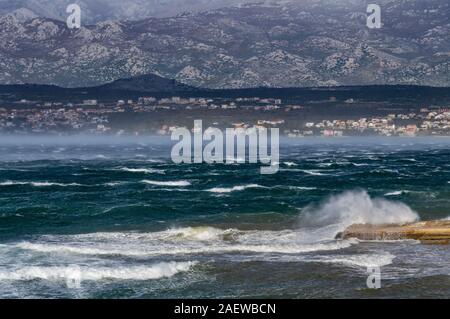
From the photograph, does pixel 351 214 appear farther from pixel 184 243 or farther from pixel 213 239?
pixel 184 243

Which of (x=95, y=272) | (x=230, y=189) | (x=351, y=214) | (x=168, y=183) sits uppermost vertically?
(x=95, y=272)

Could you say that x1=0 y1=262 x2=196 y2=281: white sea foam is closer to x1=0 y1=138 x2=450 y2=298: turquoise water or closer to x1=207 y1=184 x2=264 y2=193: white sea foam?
x1=0 y1=138 x2=450 y2=298: turquoise water

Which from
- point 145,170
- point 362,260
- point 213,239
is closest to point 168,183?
point 145,170

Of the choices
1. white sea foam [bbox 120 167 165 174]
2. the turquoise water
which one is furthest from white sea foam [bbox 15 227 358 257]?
white sea foam [bbox 120 167 165 174]

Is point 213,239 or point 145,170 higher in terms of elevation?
point 213,239
